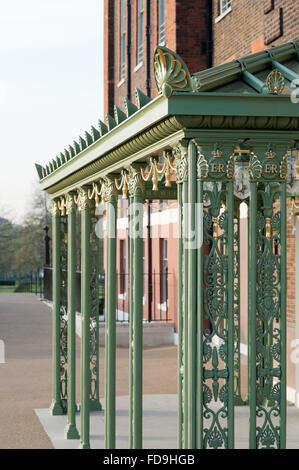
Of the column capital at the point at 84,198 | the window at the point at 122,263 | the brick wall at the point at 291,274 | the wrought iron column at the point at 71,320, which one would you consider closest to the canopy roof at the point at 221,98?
the column capital at the point at 84,198

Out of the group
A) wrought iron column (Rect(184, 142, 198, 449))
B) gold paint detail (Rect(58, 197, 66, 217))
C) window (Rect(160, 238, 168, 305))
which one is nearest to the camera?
wrought iron column (Rect(184, 142, 198, 449))

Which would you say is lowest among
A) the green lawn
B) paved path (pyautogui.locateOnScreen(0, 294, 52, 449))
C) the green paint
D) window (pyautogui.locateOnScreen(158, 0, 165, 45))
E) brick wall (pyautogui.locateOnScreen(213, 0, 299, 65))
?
the green lawn

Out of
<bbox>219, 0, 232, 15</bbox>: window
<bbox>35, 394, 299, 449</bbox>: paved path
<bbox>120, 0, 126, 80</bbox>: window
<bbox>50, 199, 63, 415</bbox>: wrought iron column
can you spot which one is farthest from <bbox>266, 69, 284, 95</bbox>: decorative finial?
<bbox>120, 0, 126, 80</bbox>: window

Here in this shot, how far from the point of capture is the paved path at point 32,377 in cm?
1059

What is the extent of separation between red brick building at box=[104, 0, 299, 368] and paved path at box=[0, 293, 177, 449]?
2496 mm

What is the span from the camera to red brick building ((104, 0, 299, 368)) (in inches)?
594

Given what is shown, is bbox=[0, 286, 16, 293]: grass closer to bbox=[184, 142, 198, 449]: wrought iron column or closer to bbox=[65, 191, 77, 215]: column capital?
bbox=[65, 191, 77, 215]: column capital

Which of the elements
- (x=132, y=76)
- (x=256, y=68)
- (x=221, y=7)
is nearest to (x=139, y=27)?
(x=132, y=76)

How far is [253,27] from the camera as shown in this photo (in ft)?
54.6

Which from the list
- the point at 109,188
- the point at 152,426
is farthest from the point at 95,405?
the point at 109,188

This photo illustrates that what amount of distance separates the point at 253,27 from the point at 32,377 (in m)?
8.59

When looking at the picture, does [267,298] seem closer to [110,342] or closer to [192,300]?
[192,300]

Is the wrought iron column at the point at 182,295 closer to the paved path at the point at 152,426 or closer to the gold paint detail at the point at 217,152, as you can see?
the gold paint detail at the point at 217,152

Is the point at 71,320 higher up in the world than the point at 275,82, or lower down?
lower down
